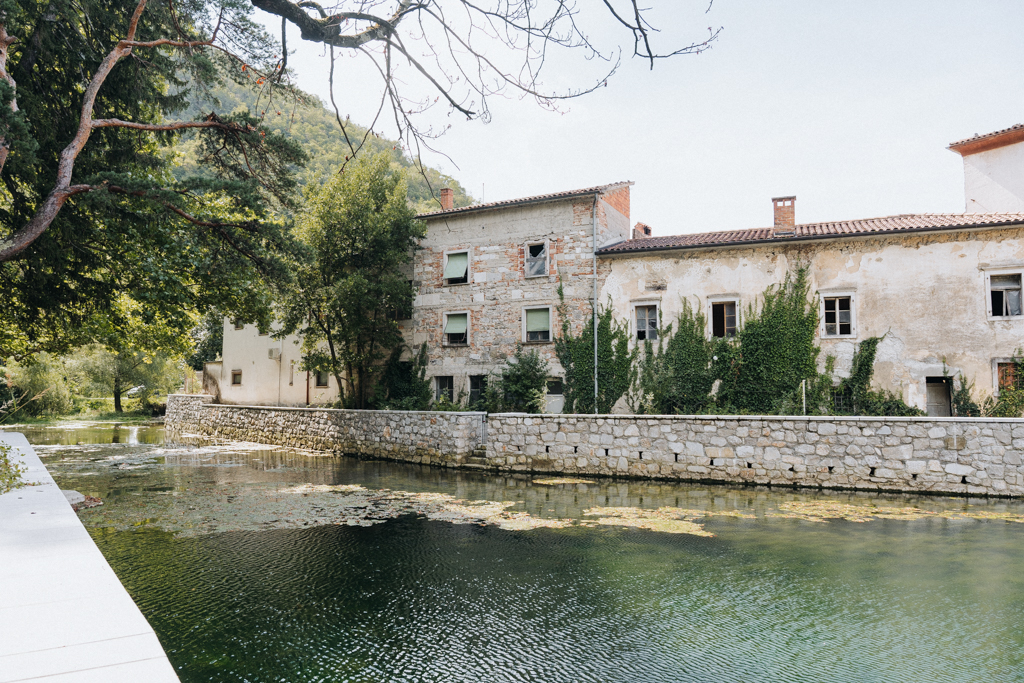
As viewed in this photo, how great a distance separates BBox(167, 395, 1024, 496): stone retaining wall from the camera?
12062mm

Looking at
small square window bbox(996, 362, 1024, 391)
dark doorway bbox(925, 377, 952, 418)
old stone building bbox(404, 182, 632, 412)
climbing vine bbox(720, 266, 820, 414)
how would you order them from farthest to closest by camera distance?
old stone building bbox(404, 182, 632, 412)
climbing vine bbox(720, 266, 820, 414)
dark doorway bbox(925, 377, 952, 418)
small square window bbox(996, 362, 1024, 391)

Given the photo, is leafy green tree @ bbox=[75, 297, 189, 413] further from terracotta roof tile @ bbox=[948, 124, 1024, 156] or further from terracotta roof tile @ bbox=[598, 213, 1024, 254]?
terracotta roof tile @ bbox=[948, 124, 1024, 156]

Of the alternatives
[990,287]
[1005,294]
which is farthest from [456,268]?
[1005,294]

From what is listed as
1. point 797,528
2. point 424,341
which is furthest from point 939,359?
point 424,341

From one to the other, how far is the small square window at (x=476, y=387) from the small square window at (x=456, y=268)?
3.86m

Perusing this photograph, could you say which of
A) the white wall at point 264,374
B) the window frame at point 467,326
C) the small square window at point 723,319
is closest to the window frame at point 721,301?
the small square window at point 723,319

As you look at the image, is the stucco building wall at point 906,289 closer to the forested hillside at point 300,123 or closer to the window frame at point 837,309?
the window frame at point 837,309

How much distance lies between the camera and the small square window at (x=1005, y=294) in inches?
669

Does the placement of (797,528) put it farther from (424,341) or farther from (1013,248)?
(424,341)

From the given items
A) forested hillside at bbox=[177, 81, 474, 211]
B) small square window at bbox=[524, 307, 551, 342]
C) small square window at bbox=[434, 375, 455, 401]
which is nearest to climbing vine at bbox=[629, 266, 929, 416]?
small square window at bbox=[524, 307, 551, 342]

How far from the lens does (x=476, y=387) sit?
23.5 metres

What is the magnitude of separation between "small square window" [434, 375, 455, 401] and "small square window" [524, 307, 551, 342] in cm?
383

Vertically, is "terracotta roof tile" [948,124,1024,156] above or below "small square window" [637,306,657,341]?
above

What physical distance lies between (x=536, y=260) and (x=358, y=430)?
896 centimetres
